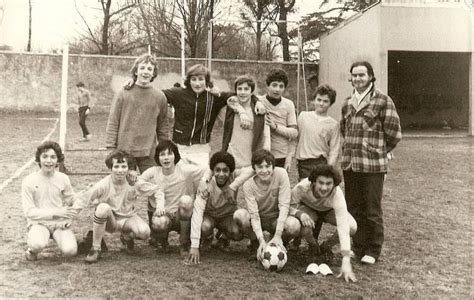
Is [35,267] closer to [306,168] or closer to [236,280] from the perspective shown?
[236,280]

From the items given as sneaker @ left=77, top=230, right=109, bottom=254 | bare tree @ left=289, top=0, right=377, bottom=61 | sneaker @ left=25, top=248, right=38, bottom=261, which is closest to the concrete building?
bare tree @ left=289, top=0, right=377, bottom=61

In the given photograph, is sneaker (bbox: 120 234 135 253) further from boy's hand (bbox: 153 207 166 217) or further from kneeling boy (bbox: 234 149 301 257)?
kneeling boy (bbox: 234 149 301 257)

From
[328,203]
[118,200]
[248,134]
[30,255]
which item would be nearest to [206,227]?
[118,200]

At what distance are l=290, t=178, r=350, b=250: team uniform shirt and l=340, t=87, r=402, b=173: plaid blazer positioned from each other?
0.32 meters

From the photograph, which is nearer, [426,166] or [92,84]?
[426,166]

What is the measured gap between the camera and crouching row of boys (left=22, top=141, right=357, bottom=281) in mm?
4465

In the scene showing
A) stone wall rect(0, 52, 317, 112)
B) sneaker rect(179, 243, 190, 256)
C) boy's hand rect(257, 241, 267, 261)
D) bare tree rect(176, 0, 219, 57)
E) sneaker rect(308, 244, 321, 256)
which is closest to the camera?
boy's hand rect(257, 241, 267, 261)

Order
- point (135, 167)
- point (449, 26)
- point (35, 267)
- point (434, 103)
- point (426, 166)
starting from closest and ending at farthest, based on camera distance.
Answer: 1. point (35, 267)
2. point (135, 167)
3. point (426, 166)
4. point (449, 26)
5. point (434, 103)

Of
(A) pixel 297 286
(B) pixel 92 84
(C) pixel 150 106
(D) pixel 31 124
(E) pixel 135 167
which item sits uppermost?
(B) pixel 92 84

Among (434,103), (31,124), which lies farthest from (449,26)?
(31,124)

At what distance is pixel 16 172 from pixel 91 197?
15.7ft

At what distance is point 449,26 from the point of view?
17.6 metres

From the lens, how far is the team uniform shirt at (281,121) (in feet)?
16.7

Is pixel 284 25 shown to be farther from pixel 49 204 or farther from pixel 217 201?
pixel 49 204
